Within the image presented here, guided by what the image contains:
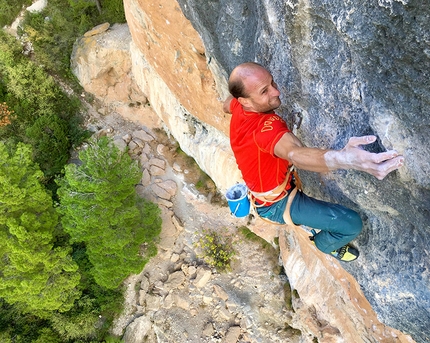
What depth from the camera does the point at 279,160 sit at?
161 inches

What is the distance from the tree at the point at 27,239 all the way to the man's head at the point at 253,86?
8.61 metres

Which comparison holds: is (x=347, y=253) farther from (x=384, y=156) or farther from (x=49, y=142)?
(x=49, y=142)

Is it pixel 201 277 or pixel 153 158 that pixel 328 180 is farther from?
pixel 153 158

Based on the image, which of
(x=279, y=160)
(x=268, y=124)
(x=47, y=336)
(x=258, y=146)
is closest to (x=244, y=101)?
(x=268, y=124)

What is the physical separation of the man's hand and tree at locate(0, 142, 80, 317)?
9.54m

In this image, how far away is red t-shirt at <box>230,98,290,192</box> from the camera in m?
3.63

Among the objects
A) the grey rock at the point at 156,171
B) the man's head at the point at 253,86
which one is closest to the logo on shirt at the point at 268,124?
the man's head at the point at 253,86

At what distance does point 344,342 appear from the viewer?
352 inches


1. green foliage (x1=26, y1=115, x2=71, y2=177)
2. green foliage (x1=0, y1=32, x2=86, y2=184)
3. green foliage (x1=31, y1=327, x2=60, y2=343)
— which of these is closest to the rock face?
green foliage (x1=26, y1=115, x2=71, y2=177)

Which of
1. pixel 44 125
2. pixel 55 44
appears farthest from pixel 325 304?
pixel 55 44

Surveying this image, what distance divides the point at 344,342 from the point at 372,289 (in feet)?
13.9

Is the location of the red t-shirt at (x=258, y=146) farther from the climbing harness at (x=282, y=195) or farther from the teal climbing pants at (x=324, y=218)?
the teal climbing pants at (x=324, y=218)

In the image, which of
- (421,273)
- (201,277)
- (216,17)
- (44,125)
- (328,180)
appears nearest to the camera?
(421,273)

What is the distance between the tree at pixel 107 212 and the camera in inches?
412
